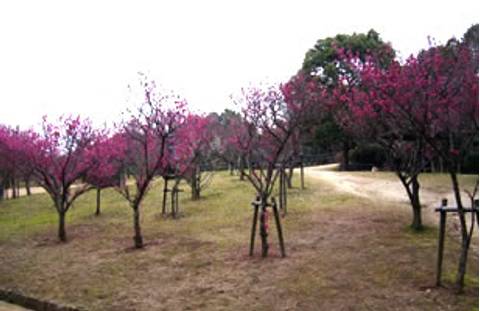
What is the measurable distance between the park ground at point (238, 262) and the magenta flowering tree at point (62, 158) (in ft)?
3.52

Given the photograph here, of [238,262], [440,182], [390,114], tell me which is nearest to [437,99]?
[390,114]

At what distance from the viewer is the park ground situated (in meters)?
6.36

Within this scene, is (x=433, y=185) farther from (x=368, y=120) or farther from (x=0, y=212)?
(x=0, y=212)

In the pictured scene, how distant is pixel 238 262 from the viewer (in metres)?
8.32

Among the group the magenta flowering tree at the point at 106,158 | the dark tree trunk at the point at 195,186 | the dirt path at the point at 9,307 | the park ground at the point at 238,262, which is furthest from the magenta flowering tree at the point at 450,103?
the dark tree trunk at the point at 195,186

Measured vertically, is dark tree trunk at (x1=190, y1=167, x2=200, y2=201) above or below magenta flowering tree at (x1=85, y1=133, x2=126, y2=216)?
below

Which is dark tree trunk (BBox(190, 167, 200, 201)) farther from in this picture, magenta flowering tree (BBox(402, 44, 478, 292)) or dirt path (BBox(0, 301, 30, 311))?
magenta flowering tree (BBox(402, 44, 478, 292))

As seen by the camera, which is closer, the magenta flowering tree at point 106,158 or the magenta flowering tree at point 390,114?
the magenta flowering tree at point 390,114

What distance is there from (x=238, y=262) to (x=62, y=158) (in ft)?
21.6

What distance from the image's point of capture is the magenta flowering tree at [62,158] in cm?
1204

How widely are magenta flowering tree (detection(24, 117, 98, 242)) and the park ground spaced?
1.07 meters

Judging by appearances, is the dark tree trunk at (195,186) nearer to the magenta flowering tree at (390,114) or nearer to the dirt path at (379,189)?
the dirt path at (379,189)

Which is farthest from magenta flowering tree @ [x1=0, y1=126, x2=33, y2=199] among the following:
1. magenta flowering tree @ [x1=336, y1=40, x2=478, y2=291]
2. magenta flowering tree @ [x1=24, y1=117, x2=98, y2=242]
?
magenta flowering tree @ [x1=336, y1=40, x2=478, y2=291]

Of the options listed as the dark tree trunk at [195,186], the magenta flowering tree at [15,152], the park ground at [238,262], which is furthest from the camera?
the dark tree trunk at [195,186]
